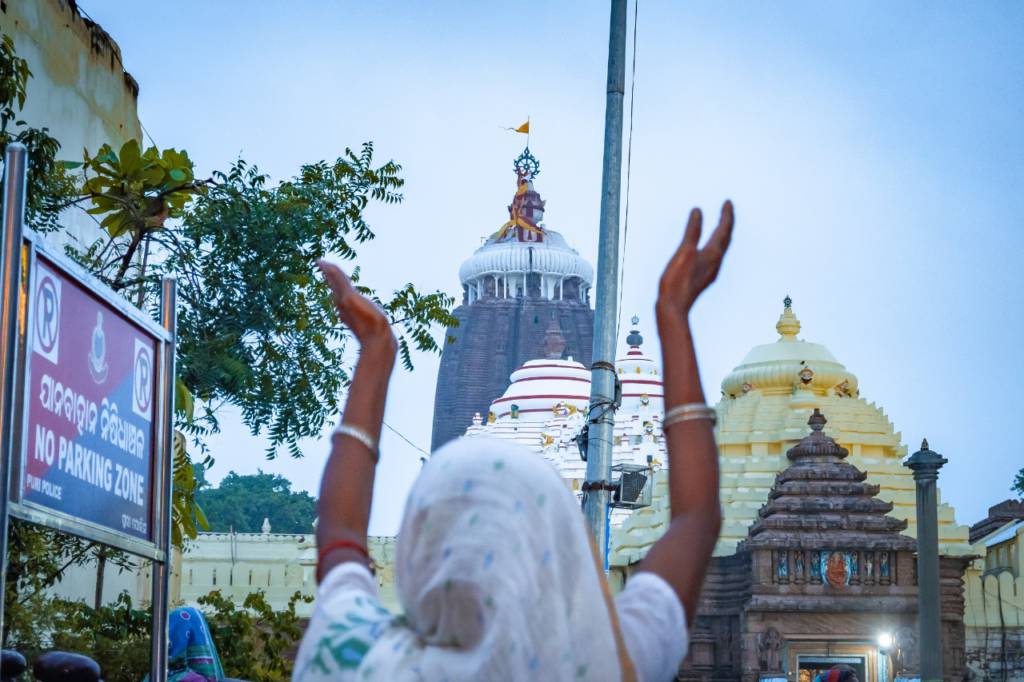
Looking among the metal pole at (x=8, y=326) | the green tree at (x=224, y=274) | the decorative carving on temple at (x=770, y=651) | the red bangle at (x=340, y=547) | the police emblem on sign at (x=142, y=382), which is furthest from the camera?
the decorative carving on temple at (x=770, y=651)

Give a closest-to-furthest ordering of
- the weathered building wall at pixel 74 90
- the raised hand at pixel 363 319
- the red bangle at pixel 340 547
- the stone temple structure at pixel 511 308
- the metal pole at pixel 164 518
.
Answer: the red bangle at pixel 340 547 → the raised hand at pixel 363 319 → the metal pole at pixel 164 518 → the weathered building wall at pixel 74 90 → the stone temple structure at pixel 511 308

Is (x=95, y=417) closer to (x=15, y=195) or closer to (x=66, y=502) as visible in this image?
(x=66, y=502)

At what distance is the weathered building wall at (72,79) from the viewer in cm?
1138

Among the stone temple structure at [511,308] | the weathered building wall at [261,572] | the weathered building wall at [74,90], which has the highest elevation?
the stone temple structure at [511,308]

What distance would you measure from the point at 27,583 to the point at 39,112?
13.6 ft

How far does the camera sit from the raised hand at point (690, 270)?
2.32 m

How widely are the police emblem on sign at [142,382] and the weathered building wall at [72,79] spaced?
7.52 m

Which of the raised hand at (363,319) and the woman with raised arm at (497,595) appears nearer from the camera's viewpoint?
the woman with raised arm at (497,595)

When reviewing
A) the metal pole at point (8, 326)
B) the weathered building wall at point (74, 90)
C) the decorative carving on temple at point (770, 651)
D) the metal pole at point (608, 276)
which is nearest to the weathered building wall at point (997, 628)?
the decorative carving on temple at point (770, 651)

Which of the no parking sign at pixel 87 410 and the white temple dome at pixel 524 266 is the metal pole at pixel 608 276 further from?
the white temple dome at pixel 524 266

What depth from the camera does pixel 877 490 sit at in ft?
94.3

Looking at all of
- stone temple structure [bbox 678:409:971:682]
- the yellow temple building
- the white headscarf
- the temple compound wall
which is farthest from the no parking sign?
the temple compound wall

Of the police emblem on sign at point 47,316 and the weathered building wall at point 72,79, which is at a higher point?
the weathered building wall at point 72,79

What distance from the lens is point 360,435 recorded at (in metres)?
2.31
